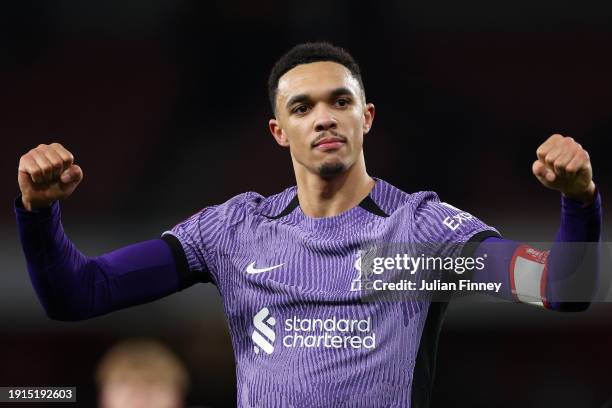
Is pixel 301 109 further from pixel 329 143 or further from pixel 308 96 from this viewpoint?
pixel 329 143

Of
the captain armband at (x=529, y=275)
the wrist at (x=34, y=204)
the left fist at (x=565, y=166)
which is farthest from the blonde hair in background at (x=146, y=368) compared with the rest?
the left fist at (x=565, y=166)

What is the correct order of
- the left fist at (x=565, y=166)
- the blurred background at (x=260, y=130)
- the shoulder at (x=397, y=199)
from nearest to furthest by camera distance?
1. the left fist at (x=565, y=166)
2. the shoulder at (x=397, y=199)
3. the blurred background at (x=260, y=130)

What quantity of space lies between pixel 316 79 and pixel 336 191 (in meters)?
0.36

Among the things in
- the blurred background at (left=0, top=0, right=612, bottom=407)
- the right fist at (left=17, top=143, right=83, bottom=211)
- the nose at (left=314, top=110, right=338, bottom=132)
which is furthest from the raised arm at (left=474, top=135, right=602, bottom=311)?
the blurred background at (left=0, top=0, right=612, bottom=407)

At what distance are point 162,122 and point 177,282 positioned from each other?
224 cm

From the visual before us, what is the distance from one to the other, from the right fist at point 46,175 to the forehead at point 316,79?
82 centimetres

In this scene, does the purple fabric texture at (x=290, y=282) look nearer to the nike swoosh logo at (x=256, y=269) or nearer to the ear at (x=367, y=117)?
the nike swoosh logo at (x=256, y=269)

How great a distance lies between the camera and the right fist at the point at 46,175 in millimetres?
2576

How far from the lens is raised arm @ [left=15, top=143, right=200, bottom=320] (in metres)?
2.62

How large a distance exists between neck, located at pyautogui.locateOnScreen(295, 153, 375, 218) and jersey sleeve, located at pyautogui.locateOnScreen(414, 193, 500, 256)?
0.75 ft

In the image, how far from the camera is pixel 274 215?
312cm

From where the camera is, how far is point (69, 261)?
9.28 ft

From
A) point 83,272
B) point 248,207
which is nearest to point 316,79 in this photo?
point 248,207

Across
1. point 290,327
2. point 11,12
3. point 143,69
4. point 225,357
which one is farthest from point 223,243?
point 11,12
